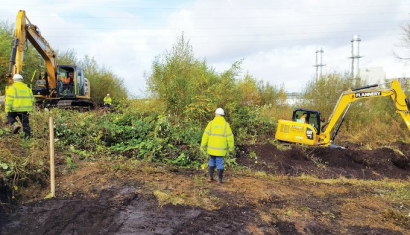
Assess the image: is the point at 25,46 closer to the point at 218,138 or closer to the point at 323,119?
the point at 218,138

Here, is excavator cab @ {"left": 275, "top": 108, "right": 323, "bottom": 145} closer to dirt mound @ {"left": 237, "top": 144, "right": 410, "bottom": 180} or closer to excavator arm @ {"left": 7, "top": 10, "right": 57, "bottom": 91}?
dirt mound @ {"left": 237, "top": 144, "right": 410, "bottom": 180}

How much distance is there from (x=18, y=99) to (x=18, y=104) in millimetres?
132

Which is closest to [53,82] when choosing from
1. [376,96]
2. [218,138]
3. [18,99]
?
[18,99]

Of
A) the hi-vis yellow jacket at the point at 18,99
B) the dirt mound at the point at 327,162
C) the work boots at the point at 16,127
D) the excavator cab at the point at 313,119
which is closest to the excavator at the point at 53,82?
the hi-vis yellow jacket at the point at 18,99

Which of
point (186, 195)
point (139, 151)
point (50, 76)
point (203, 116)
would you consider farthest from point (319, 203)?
point (50, 76)

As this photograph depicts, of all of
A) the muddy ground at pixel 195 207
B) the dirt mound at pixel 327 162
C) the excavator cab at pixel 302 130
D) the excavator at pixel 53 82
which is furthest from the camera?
the excavator at pixel 53 82

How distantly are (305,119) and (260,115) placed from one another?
8.33ft

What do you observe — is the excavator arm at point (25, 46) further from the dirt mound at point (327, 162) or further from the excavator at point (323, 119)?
the excavator at point (323, 119)

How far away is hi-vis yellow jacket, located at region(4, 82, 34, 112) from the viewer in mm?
9953

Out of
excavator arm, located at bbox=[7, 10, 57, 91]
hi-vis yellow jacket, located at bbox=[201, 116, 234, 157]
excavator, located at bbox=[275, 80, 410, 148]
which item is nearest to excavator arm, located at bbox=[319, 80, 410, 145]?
excavator, located at bbox=[275, 80, 410, 148]

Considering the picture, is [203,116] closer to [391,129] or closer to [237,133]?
[237,133]

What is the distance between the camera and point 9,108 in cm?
998

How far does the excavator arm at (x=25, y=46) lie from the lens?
502 inches

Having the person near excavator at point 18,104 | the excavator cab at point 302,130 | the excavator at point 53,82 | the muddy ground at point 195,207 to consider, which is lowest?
the muddy ground at point 195,207
